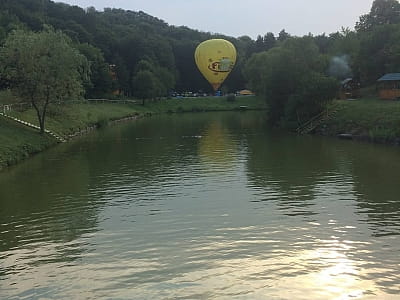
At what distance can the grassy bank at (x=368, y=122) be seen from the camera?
4866 cm

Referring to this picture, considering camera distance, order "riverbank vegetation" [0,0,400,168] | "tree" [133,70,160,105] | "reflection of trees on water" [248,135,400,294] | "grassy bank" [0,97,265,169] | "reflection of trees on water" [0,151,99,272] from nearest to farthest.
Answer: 1. "reflection of trees on water" [248,135,400,294]
2. "reflection of trees on water" [0,151,99,272]
3. "grassy bank" [0,97,265,169]
4. "riverbank vegetation" [0,0,400,168]
5. "tree" [133,70,160,105]

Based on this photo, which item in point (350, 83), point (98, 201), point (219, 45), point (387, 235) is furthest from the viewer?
point (219, 45)

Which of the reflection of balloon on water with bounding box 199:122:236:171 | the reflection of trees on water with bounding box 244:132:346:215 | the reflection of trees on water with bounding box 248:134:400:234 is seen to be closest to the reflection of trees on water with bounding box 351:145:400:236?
the reflection of trees on water with bounding box 248:134:400:234

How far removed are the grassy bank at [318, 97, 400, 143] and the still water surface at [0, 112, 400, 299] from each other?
12.0 meters

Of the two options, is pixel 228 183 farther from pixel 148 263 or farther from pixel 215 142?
pixel 215 142

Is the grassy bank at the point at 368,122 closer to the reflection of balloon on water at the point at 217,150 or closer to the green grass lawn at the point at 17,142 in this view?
the reflection of balloon on water at the point at 217,150

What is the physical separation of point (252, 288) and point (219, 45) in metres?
105

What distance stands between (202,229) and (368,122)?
3934cm

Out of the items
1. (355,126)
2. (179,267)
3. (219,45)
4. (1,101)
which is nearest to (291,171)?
(179,267)

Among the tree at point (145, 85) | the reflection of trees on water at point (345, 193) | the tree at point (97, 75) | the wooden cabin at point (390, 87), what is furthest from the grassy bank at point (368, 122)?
the tree at point (97, 75)

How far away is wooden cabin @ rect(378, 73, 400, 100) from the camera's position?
63963 mm

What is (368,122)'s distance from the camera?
54.0 metres

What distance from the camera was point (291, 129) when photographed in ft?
209

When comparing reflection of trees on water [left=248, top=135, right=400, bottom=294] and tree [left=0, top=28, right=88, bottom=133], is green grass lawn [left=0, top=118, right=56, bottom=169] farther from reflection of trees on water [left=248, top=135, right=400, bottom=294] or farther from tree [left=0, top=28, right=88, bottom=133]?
reflection of trees on water [left=248, top=135, right=400, bottom=294]
